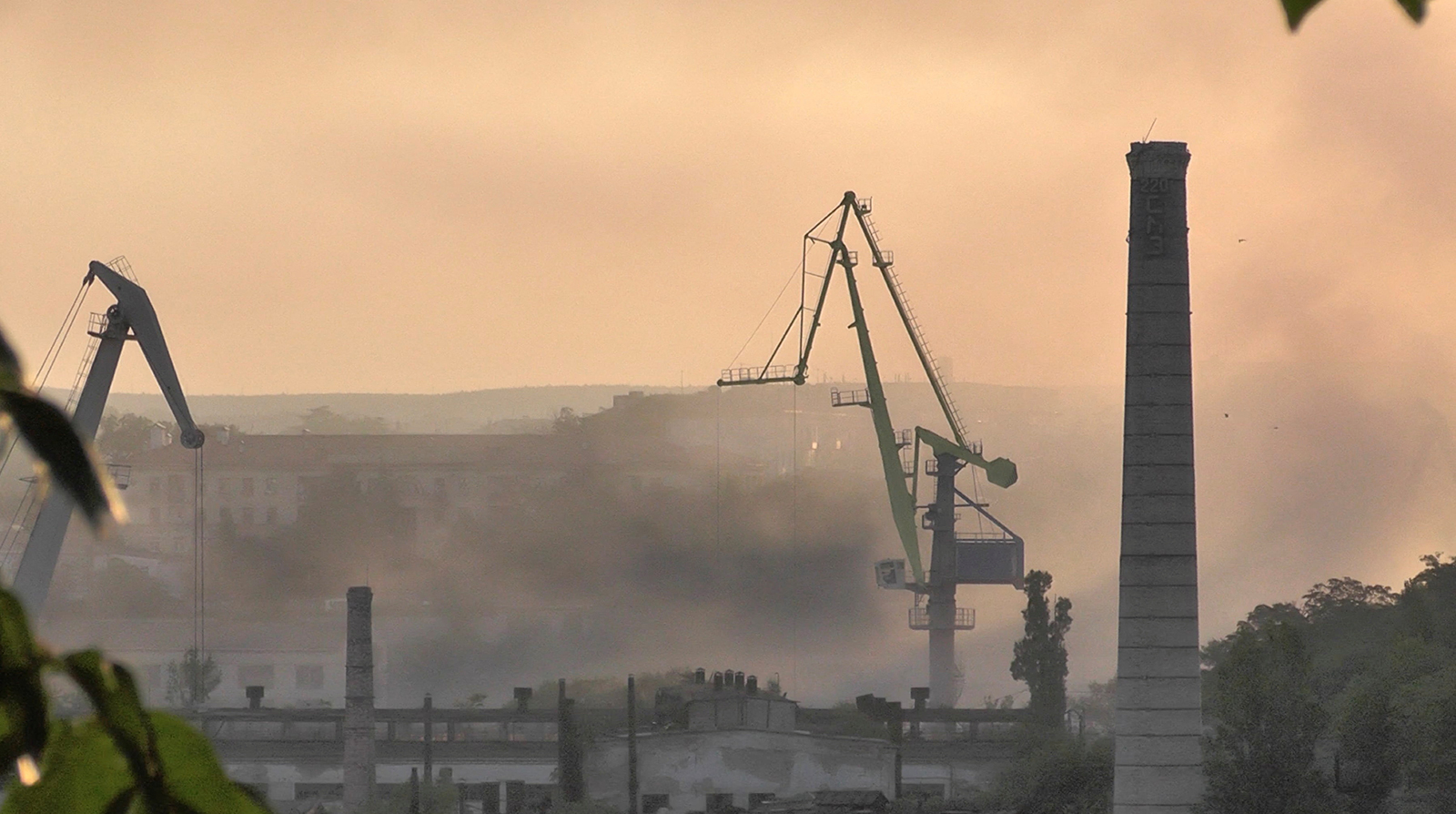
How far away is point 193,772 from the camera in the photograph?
2.90ft

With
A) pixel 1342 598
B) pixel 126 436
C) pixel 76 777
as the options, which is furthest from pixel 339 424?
pixel 76 777

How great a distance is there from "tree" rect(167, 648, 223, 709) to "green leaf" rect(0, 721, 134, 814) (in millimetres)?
68517

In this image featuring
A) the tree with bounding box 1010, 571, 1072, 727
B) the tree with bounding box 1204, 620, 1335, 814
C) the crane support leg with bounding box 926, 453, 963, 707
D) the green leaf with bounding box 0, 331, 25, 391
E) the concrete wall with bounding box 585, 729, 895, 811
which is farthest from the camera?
the crane support leg with bounding box 926, 453, 963, 707

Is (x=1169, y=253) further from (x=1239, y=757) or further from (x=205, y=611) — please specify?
(x=205, y=611)

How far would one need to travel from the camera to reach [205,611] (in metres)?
85.6

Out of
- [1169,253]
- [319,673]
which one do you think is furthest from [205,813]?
[319,673]

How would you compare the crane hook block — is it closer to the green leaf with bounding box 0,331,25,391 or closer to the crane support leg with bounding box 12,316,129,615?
the crane support leg with bounding box 12,316,129,615

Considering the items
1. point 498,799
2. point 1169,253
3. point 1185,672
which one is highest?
point 1169,253

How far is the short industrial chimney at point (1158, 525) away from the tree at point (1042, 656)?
74.5ft

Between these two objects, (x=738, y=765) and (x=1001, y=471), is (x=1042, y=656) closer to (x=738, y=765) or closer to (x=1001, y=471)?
(x=1001, y=471)

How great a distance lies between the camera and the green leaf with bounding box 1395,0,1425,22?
98cm

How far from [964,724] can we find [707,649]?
22886 millimetres

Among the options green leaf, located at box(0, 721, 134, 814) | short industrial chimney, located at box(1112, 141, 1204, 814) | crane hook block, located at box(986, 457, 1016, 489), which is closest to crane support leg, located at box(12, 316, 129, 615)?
short industrial chimney, located at box(1112, 141, 1204, 814)

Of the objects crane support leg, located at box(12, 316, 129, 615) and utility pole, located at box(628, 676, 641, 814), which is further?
utility pole, located at box(628, 676, 641, 814)
